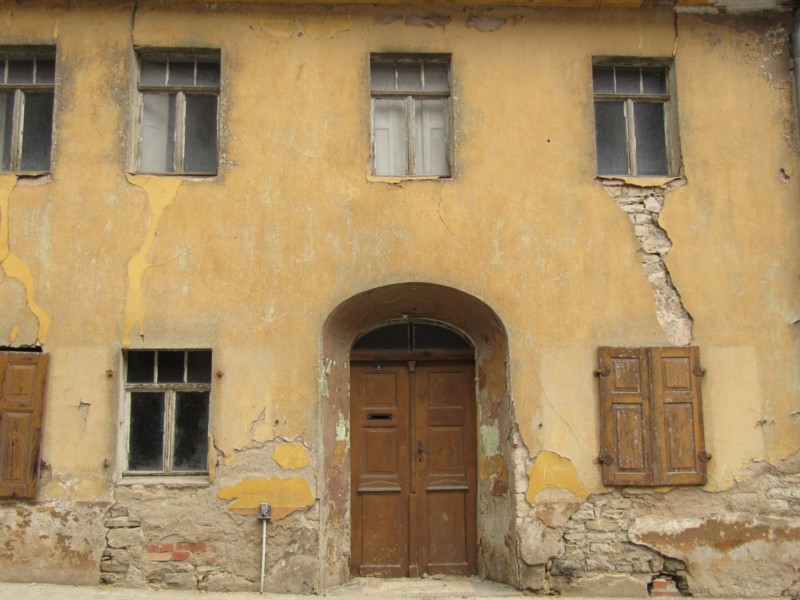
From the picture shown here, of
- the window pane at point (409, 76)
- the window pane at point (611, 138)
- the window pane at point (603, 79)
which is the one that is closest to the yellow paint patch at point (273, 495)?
the window pane at point (409, 76)

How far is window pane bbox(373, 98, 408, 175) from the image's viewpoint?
7996mm

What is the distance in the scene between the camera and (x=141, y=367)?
297 inches

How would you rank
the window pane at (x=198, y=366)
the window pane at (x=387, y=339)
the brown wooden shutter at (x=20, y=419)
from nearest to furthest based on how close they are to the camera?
the brown wooden shutter at (x=20, y=419) < the window pane at (x=198, y=366) < the window pane at (x=387, y=339)

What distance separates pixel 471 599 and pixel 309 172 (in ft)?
13.8

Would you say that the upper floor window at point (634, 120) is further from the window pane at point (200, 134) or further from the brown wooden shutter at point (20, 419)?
the brown wooden shutter at point (20, 419)

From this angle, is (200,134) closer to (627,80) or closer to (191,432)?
(191,432)

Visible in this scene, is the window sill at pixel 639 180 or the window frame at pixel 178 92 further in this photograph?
the window frame at pixel 178 92

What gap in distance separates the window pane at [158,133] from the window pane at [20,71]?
1.19m

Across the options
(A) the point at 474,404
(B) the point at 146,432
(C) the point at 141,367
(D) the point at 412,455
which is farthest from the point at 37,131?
(A) the point at 474,404

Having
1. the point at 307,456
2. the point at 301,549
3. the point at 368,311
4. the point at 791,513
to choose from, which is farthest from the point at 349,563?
the point at 791,513

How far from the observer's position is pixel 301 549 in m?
7.18

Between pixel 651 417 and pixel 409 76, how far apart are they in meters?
4.10

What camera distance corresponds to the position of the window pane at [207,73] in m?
8.02

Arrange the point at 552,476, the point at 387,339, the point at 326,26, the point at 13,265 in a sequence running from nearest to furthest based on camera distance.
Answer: the point at 552,476 < the point at 13,265 < the point at 326,26 < the point at 387,339
